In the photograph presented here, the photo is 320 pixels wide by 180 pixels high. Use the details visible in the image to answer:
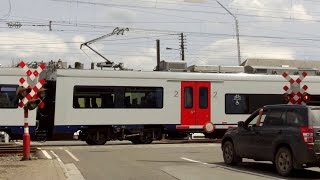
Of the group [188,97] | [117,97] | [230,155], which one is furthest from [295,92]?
[230,155]

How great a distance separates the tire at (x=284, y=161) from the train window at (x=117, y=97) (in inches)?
506

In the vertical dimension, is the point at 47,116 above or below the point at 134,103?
below

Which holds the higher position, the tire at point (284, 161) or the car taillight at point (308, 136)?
the car taillight at point (308, 136)

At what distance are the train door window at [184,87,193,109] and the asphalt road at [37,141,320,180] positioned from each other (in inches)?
247

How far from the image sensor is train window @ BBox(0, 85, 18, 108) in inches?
939

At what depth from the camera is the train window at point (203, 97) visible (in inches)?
1046

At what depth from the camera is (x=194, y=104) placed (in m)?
26.4

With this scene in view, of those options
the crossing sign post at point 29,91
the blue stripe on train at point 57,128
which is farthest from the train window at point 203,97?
the crossing sign post at point 29,91

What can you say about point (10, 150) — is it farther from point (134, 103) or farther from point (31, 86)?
point (134, 103)

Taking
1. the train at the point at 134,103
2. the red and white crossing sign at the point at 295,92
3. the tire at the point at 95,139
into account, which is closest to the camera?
the red and white crossing sign at the point at 295,92

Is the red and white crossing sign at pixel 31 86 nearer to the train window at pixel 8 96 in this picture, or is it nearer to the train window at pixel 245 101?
the train window at pixel 8 96

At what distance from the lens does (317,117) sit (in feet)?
42.0

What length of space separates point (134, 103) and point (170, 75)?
223cm

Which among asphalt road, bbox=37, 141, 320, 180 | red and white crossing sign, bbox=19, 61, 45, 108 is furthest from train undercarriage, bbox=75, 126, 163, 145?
red and white crossing sign, bbox=19, 61, 45, 108
